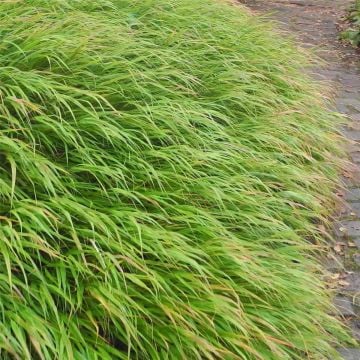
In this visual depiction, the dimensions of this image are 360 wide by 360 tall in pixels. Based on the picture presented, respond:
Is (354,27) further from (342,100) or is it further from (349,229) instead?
(349,229)

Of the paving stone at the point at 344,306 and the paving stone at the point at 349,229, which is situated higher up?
the paving stone at the point at 344,306

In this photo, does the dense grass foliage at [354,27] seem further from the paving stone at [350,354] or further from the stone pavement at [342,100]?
the paving stone at [350,354]

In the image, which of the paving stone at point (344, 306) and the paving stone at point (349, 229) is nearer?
the paving stone at point (344, 306)

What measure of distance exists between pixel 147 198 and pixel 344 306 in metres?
1.00

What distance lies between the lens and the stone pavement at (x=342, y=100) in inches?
107

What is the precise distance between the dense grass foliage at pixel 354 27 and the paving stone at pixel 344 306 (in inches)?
192

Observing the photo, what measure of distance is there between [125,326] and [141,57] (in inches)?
65.9

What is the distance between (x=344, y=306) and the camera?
103 inches

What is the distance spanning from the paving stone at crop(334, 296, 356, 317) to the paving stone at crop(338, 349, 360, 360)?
0.59 ft

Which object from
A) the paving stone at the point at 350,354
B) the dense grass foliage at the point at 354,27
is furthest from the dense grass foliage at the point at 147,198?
the dense grass foliage at the point at 354,27

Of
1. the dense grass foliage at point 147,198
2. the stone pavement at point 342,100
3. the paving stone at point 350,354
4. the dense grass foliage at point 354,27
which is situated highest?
the dense grass foliage at point 147,198

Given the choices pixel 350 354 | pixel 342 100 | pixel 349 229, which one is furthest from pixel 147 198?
pixel 342 100

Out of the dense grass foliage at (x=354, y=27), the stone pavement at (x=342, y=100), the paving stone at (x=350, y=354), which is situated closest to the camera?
the paving stone at (x=350, y=354)

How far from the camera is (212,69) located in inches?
145
